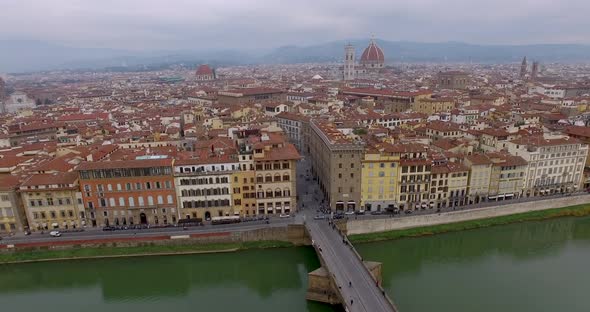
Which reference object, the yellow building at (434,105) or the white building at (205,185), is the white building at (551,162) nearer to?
the white building at (205,185)

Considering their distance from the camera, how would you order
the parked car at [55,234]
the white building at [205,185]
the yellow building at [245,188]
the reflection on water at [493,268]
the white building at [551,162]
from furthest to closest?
the white building at [551,162] < the yellow building at [245,188] < the white building at [205,185] < the parked car at [55,234] < the reflection on water at [493,268]

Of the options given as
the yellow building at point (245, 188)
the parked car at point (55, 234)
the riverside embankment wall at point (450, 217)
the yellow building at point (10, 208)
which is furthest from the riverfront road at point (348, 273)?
the yellow building at point (10, 208)

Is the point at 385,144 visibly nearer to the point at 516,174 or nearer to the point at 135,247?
the point at 516,174

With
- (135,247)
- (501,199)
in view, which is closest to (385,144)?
(501,199)

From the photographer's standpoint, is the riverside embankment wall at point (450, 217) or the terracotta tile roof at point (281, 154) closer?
the riverside embankment wall at point (450, 217)

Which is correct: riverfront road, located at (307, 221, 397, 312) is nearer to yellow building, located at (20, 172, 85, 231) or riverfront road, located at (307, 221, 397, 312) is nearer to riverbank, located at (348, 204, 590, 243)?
riverbank, located at (348, 204, 590, 243)

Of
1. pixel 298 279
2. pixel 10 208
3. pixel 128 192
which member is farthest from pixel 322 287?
pixel 10 208

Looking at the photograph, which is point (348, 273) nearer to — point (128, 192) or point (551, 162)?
point (128, 192)
